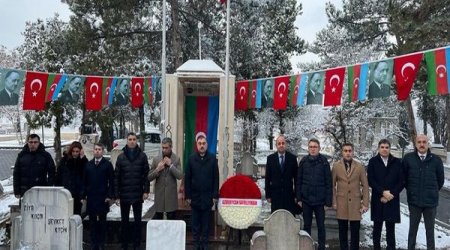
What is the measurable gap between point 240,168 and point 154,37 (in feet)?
22.3

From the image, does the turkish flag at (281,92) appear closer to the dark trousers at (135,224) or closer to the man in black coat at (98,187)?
the dark trousers at (135,224)

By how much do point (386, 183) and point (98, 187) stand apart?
171 inches

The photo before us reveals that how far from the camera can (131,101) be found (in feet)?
34.9

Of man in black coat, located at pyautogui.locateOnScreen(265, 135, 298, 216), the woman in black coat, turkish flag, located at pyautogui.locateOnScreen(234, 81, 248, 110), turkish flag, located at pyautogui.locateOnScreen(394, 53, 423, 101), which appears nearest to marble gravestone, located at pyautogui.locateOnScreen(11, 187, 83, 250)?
the woman in black coat

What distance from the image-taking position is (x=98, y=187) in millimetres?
6539

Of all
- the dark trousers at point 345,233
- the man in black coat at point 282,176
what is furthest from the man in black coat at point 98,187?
the dark trousers at point 345,233

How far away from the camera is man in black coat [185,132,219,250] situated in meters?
6.46

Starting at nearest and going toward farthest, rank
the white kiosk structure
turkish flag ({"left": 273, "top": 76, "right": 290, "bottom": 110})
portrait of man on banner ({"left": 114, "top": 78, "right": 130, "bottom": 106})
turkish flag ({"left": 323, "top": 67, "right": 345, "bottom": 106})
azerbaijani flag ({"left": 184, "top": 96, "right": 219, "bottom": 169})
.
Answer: turkish flag ({"left": 323, "top": 67, "right": 345, "bottom": 106}) → the white kiosk structure → turkish flag ({"left": 273, "top": 76, "right": 290, "bottom": 110}) → azerbaijani flag ({"left": 184, "top": 96, "right": 219, "bottom": 169}) → portrait of man on banner ({"left": 114, "top": 78, "right": 130, "bottom": 106})

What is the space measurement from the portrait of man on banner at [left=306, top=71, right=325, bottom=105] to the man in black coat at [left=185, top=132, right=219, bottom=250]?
10.3 feet

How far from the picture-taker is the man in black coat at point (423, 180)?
6.12 meters

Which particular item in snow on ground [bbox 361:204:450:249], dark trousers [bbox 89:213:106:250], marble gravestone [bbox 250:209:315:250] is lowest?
snow on ground [bbox 361:204:450:249]

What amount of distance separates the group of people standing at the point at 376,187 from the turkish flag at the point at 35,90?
605 cm

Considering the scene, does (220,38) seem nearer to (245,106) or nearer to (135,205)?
(245,106)

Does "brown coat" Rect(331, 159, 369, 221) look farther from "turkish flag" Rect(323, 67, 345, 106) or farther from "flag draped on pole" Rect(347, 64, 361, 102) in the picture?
"turkish flag" Rect(323, 67, 345, 106)
